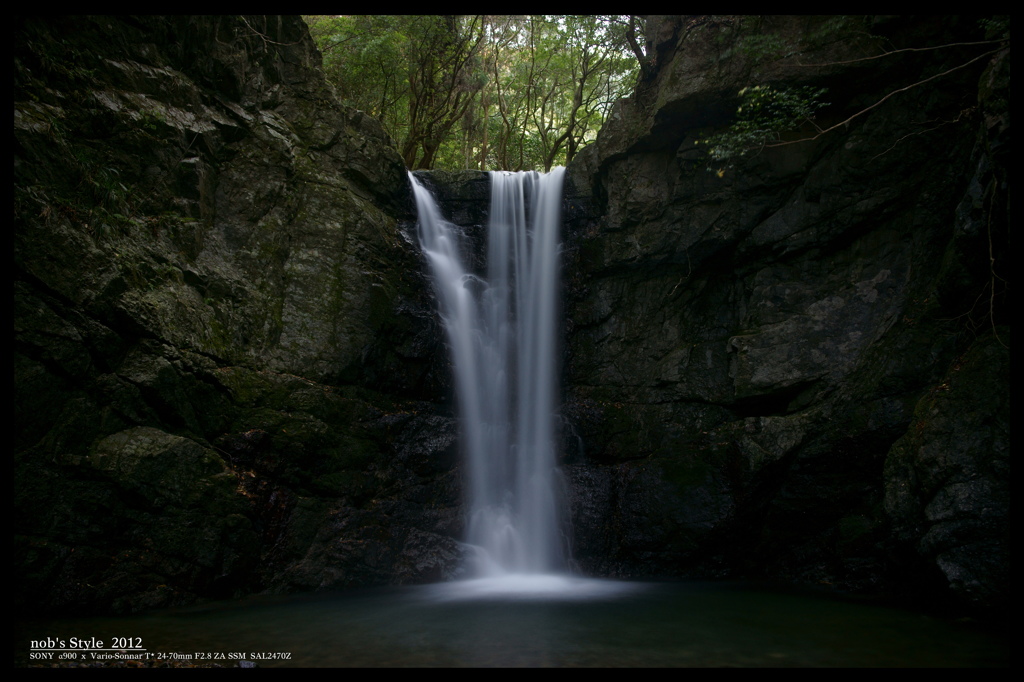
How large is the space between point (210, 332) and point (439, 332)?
3.53 m

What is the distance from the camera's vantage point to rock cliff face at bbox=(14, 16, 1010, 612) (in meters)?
5.89

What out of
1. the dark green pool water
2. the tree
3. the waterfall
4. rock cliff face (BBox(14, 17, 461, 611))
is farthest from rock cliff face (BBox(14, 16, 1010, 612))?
the tree

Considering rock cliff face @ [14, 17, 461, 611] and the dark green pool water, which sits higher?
rock cliff face @ [14, 17, 461, 611]

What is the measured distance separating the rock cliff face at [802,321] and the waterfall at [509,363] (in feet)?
1.82

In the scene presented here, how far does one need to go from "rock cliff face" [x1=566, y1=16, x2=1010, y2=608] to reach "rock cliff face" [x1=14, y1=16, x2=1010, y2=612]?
1.7 inches

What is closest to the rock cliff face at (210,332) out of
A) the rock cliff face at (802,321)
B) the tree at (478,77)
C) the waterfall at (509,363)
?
the waterfall at (509,363)

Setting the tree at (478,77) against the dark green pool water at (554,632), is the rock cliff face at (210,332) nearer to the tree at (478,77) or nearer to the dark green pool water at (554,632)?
the dark green pool water at (554,632)

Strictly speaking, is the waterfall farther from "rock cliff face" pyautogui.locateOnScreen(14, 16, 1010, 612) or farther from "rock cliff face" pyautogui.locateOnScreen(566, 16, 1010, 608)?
"rock cliff face" pyautogui.locateOnScreen(566, 16, 1010, 608)

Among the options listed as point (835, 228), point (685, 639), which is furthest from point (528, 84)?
point (685, 639)

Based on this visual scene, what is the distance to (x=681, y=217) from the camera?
9469mm

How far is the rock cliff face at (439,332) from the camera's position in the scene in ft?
19.3

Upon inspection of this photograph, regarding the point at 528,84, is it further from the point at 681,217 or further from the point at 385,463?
the point at 385,463

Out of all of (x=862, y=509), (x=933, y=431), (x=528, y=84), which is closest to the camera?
(x=933, y=431)

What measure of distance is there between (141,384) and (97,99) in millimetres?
3624
